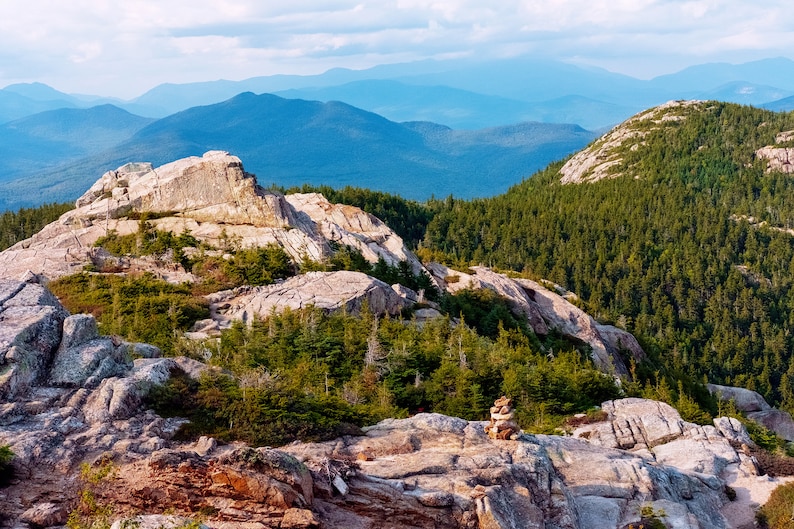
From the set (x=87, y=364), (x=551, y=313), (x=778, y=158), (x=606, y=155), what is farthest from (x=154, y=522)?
(x=606, y=155)

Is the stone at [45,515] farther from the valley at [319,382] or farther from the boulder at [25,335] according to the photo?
the boulder at [25,335]

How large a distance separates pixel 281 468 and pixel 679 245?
12605cm

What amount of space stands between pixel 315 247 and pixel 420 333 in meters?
10.5

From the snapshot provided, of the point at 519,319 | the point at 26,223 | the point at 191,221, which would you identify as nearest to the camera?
the point at 191,221

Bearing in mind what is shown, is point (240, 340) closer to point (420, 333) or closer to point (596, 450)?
point (420, 333)

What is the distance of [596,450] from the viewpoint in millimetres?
22141

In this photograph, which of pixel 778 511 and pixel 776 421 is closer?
pixel 778 511

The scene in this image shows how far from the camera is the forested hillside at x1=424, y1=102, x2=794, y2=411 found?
101m

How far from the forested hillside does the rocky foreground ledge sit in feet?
207

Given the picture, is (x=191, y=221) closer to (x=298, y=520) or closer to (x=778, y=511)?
(x=298, y=520)

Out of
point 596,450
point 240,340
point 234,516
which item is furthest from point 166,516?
point 240,340

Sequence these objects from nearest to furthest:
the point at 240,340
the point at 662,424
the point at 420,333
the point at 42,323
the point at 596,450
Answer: the point at 42,323
the point at 596,450
the point at 662,424
the point at 240,340
the point at 420,333

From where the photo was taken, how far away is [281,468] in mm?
13789

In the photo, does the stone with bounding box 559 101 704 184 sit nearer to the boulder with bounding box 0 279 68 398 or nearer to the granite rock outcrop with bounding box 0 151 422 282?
the granite rock outcrop with bounding box 0 151 422 282
